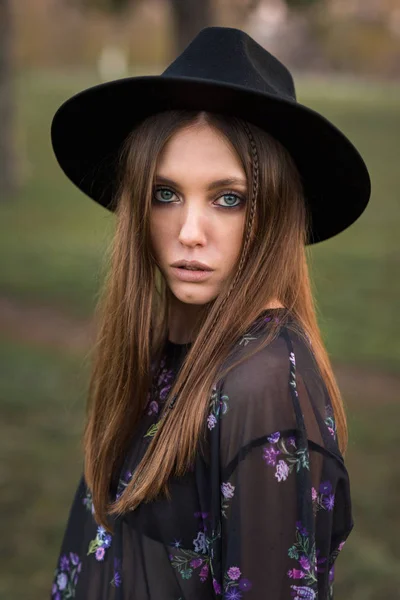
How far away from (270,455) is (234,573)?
215 millimetres

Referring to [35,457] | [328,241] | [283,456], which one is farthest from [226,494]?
[328,241]

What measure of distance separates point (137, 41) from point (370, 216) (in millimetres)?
12713

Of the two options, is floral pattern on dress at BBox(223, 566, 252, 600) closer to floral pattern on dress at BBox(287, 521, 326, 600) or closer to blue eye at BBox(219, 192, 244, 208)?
floral pattern on dress at BBox(287, 521, 326, 600)

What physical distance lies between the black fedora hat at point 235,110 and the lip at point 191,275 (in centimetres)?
30

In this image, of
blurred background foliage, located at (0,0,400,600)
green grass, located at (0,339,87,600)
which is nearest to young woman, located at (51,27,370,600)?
blurred background foliage, located at (0,0,400,600)

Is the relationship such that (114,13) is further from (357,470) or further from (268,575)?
(268,575)

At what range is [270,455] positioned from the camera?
1.44 metres

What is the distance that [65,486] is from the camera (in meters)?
4.92

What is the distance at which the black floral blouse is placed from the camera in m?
1.44

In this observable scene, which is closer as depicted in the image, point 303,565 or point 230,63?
point 303,565

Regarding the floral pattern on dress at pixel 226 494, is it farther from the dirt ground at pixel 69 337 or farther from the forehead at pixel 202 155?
the dirt ground at pixel 69 337

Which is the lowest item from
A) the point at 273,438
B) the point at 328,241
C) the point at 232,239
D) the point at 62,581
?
the point at 62,581

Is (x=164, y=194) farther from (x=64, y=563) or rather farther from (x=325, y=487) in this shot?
(x=64, y=563)

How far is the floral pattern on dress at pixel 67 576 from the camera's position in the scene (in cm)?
199
